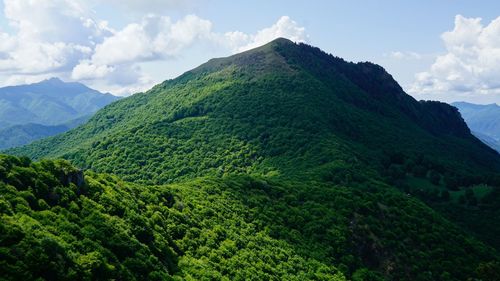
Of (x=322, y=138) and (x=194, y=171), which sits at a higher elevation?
(x=322, y=138)

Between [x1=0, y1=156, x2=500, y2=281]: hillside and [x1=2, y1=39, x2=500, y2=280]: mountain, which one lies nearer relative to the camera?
[x1=0, y1=156, x2=500, y2=281]: hillside

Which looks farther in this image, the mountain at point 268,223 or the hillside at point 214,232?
the mountain at point 268,223

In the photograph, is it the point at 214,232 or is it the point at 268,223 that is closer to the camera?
the point at 214,232

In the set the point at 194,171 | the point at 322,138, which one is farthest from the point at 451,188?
the point at 194,171

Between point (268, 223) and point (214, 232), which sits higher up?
point (214, 232)

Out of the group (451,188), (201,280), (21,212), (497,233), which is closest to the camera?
(21,212)

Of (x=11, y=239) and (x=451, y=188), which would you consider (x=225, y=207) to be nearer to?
(x=11, y=239)

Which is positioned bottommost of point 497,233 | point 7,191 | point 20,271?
point 497,233

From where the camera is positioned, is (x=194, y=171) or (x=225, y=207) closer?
(x=225, y=207)

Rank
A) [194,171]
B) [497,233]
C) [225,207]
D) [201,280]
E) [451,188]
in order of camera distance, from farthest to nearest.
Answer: [451,188]
[194,171]
[497,233]
[225,207]
[201,280]
